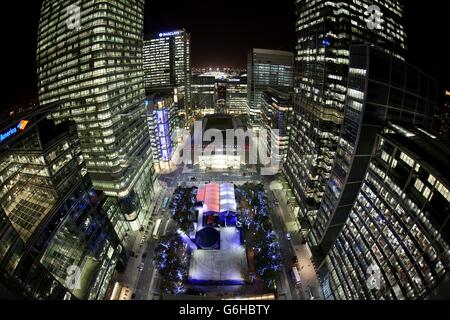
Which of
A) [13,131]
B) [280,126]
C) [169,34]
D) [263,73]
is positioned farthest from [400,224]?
[169,34]

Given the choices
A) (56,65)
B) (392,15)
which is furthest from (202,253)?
(392,15)

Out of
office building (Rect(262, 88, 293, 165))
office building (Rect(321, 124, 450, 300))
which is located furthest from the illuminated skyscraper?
office building (Rect(321, 124, 450, 300))

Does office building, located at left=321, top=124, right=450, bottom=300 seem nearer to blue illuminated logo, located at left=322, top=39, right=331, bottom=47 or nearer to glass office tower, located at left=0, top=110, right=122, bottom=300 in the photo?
blue illuminated logo, located at left=322, top=39, right=331, bottom=47

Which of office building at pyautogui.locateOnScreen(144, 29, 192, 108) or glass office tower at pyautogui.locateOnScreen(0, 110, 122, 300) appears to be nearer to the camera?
glass office tower at pyautogui.locateOnScreen(0, 110, 122, 300)

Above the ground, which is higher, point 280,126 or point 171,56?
point 171,56

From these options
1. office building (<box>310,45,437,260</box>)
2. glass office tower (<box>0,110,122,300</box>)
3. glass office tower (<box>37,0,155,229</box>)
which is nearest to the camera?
glass office tower (<box>0,110,122,300</box>)

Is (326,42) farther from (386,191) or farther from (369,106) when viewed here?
(386,191)
